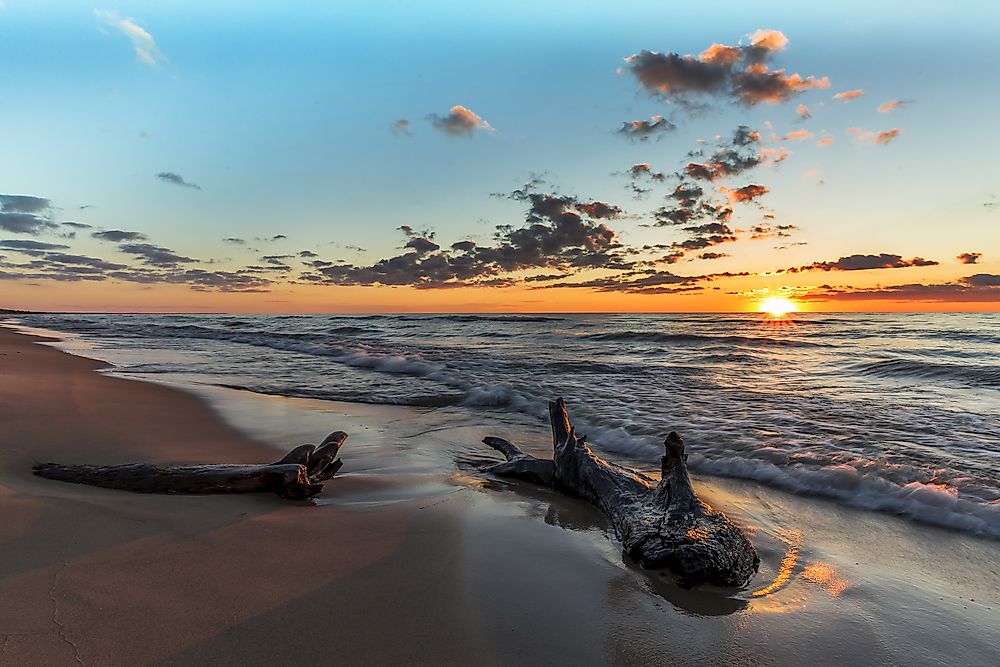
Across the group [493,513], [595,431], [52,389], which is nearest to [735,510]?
[493,513]

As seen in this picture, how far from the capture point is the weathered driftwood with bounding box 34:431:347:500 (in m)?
3.80

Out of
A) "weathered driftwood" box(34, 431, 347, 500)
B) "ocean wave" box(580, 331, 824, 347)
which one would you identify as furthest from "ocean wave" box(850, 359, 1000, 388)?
"weathered driftwood" box(34, 431, 347, 500)

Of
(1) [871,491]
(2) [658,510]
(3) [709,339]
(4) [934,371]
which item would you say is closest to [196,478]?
(2) [658,510]

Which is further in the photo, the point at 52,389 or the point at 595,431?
the point at 52,389

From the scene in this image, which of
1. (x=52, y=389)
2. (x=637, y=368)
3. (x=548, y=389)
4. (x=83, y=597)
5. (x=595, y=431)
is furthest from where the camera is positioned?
(x=637, y=368)

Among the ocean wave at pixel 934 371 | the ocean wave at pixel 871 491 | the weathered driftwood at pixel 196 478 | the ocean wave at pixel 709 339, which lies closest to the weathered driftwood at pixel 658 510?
the ocean wave at pixel 871 491

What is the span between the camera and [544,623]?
2.35 m

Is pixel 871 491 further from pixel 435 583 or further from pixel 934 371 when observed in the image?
pixel 934 371

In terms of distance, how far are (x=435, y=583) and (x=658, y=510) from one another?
5.75ft

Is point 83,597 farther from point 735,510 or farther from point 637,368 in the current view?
point 637,368

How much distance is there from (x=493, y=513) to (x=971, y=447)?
612 cm

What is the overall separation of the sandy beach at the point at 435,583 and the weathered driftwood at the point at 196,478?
5.7 inches

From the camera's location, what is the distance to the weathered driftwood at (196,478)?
12.5 feet

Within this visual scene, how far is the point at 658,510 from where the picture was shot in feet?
11.8
